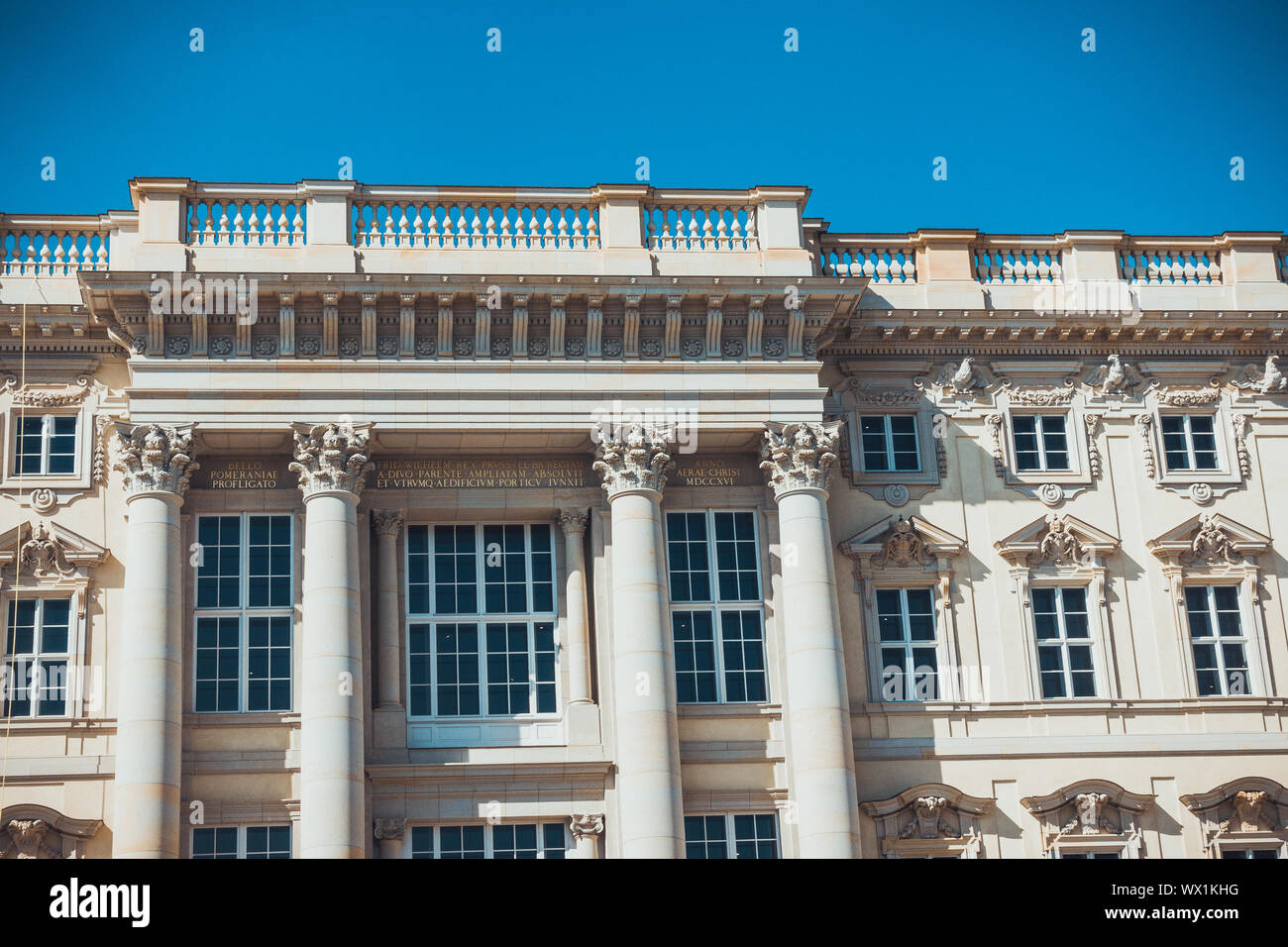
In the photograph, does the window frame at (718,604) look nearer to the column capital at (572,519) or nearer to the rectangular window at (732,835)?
the column capital at (572,519)

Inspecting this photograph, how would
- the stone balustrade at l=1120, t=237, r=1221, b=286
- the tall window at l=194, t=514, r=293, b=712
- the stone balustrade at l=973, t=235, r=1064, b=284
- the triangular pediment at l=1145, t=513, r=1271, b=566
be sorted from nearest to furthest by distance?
the tall window at l=194, t=514, r=293, b=712, the triangular pediment at l=1145, t=513, r=1271, b=566, the stone balustrade at l=973, t=235, r=1064, b=284, the stone balustrade at l=1120, t=237, r=1221, b=286

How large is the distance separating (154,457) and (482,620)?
6.01m

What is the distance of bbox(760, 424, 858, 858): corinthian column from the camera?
3155 centimetres

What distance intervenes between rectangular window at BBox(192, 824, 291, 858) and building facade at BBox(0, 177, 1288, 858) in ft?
0.20

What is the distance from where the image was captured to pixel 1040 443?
3578cm

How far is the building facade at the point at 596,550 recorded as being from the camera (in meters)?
32.0

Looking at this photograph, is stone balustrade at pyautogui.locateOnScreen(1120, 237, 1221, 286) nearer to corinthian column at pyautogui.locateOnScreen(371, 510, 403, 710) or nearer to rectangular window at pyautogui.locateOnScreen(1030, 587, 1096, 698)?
rectangular window at pyautogui.locateOnScreen(1030, 587, 1096, 698)

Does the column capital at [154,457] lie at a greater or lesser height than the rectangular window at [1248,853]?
greater

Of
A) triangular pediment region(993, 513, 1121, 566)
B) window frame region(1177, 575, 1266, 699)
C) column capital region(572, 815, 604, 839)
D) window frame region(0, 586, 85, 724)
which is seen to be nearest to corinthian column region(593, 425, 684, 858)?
column capital region(572, 815, 604, 839)

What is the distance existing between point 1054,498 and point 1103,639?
2.67 m

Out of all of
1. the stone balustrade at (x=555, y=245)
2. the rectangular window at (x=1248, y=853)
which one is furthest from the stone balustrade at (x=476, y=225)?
the rectangular window at (x=1248, y=853)

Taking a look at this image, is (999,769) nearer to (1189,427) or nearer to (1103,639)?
(1103,639)

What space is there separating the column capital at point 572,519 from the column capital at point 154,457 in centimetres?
623
